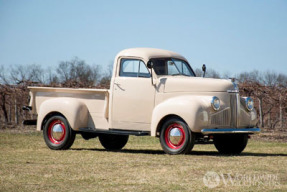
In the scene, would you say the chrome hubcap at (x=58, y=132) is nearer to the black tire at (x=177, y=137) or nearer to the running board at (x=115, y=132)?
the running board at (x=115, y=132)

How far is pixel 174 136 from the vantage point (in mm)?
11398

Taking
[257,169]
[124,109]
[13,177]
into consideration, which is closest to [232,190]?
[257,169]

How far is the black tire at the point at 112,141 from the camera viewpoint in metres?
14.3

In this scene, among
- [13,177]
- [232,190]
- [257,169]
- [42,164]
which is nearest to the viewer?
[232,190]

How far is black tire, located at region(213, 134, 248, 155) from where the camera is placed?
40.5 ft

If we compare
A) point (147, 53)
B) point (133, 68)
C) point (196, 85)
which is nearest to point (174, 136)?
point (196, 85)

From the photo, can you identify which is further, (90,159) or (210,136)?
(210,136)

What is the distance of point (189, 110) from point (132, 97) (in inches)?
67.2

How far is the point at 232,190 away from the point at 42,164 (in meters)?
Answer: 4.18

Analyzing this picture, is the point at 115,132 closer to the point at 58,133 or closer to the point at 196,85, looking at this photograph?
the point at 58,133

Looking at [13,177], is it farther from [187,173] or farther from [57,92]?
[57,92]

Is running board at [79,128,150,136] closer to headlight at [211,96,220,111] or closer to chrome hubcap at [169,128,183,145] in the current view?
chrome hubcap at [169,128,183,145]

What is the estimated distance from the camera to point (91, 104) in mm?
13172

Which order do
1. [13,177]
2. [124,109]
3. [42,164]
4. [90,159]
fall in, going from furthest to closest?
1. [124,109]
2. [90,159]
3. [42,164]
4. [13,177]
